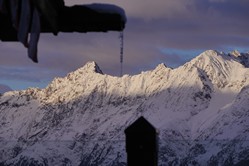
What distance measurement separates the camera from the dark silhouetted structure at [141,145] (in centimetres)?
607

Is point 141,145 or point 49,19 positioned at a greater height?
point 49,19

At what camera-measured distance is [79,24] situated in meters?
5.60

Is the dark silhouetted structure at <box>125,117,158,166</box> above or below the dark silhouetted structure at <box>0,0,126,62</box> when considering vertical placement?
below

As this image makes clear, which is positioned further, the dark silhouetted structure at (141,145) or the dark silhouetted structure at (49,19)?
the dark silhouetted structure at (141,145)

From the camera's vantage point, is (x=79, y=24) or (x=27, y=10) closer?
(x=27, y=10)

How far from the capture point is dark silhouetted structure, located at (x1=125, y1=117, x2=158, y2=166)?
607 cm

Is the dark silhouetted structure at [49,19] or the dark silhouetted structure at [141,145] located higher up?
the dark silhouetted structure at [49,19]

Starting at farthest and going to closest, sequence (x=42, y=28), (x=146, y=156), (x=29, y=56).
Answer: (x=146, y=156) → (x=42, y=28) → (x=29, y=56)

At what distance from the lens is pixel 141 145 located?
6125 millimetres

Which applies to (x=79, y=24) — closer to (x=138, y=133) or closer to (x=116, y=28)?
(x=116, y=28)

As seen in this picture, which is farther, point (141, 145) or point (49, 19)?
point (141, 145)

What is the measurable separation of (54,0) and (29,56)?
0.41 metres

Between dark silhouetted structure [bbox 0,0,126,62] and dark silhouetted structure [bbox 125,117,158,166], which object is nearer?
dark silhouetted structure [bbox 0,0,126,62]

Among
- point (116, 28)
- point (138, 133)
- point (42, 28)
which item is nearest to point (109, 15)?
point (116, 28)
